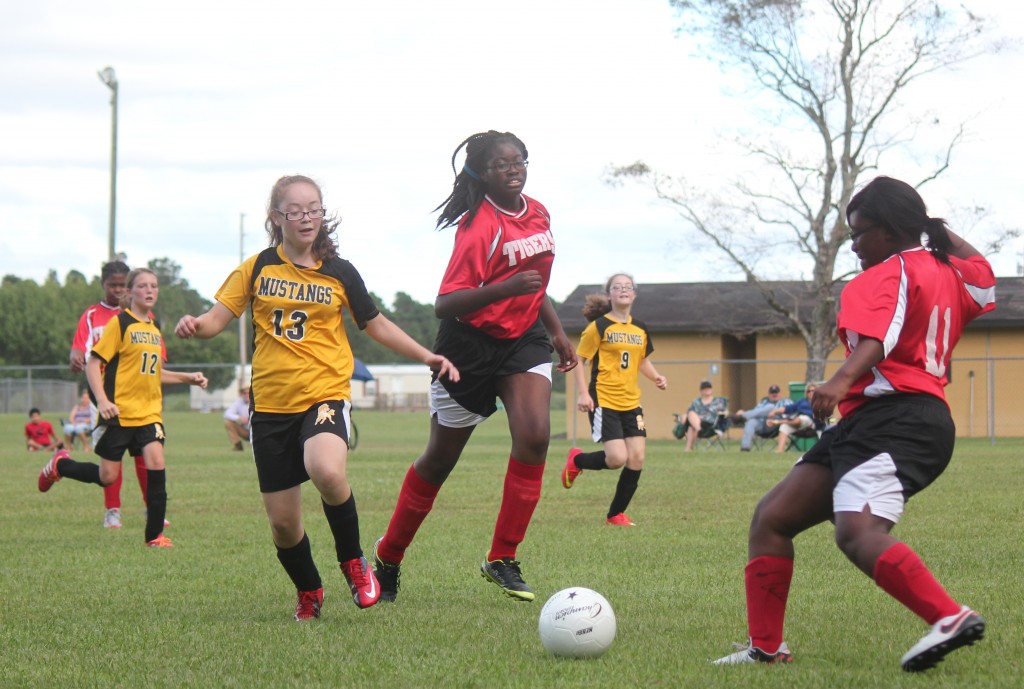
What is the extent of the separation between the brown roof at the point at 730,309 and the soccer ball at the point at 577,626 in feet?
90.3

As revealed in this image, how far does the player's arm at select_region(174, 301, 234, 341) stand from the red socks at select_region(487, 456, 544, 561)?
5.25 ft

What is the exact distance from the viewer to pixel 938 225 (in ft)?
14.9

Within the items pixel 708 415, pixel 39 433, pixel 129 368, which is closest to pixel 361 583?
pixel 129 368

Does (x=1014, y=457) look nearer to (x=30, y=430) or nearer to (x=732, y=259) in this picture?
(x=732, y=259)

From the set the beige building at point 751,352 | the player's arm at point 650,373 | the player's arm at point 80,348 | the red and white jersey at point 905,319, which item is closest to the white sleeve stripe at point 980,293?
the red and white jersey at point 905,319

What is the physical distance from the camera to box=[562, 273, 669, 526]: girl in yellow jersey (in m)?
10.4

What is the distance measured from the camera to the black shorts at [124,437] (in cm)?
954

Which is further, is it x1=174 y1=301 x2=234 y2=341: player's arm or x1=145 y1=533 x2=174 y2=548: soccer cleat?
x1=145 y1=533 x2=174 y2=548: soccer cleat

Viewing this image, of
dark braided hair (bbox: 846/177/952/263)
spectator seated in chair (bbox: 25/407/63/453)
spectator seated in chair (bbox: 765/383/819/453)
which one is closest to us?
dark braided hair (bbox: 846/177/952/263)

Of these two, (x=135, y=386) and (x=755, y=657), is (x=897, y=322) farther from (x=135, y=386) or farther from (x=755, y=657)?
(x=135, y=386)

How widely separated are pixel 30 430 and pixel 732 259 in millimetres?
16695

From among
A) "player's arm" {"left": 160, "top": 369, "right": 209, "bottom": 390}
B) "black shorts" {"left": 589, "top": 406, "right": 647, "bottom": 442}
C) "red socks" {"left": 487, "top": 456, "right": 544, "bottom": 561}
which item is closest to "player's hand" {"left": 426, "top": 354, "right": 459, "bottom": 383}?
"red socks" {"left": 487, "top": 456, "right": 544, "bottom": 561}

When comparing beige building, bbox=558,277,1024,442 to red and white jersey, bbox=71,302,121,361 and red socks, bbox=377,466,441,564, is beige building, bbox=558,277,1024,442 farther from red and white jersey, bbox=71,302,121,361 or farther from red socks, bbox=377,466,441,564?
red socks, bbox=377,466,441,564

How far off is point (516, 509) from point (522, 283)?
1.26 m
